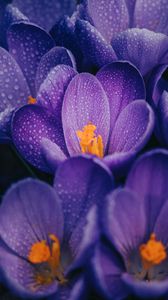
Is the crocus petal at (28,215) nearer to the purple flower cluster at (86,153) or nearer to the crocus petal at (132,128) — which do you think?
the purple flower cluster at (86,153)

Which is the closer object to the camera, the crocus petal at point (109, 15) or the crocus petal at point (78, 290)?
the crocus petal at point (78, 290)

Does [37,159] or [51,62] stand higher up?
[51,62]

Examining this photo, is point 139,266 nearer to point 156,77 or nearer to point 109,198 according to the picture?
point 109,198

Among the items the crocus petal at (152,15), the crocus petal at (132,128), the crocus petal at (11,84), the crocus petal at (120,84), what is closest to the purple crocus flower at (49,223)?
the crocus petal at (132,128)

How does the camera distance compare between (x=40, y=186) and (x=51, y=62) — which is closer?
(x=40, y=186)

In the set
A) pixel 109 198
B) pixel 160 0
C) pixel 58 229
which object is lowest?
pixel 58 229

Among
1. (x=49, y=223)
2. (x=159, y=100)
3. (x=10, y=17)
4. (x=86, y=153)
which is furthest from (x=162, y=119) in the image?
(x=10, y=17)

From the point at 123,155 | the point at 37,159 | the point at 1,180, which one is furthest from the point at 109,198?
the point at 1,180

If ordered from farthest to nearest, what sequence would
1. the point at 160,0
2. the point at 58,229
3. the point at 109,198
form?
the point at 160,0, the point at 58,229, the point at 109,198
